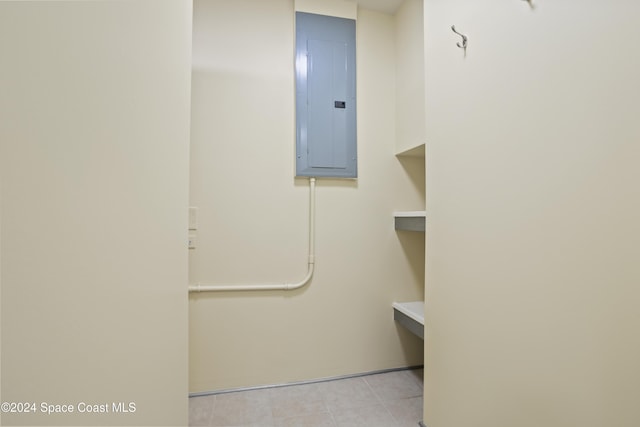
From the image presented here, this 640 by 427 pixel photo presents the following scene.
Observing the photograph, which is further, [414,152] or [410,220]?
[414,152]

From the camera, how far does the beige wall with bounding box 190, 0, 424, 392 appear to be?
1.82 metres

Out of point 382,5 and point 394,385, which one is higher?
point 382,5

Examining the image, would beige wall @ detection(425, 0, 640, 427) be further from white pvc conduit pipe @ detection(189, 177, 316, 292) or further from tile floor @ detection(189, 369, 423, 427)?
white pvc conduit pipe @ detection(189, 177, 316, 292)

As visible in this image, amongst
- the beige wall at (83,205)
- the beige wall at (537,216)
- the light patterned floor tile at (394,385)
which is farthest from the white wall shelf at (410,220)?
the beige wall at (83,205)

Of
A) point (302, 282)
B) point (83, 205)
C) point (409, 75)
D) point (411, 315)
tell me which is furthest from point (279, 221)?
point (83, 205)

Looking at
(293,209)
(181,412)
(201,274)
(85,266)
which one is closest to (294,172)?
(293,209)

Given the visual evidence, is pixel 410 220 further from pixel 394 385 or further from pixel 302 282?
pixel 394 385

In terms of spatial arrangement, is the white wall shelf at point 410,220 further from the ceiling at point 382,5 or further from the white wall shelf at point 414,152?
the ceiling at point 382,5

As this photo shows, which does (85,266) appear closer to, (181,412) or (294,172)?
(181,412)

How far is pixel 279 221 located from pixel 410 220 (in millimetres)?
880

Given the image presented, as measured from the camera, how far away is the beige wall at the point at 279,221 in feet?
5.98

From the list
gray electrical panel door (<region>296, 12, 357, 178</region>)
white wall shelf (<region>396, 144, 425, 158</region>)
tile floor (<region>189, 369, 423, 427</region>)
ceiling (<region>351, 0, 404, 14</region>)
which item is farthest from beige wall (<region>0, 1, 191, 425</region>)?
ceiling (<region>351, 0, 404, 14</region>)

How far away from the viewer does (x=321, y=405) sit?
1.68 m

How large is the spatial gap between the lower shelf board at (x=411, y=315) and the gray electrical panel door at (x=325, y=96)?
0.99 metres
